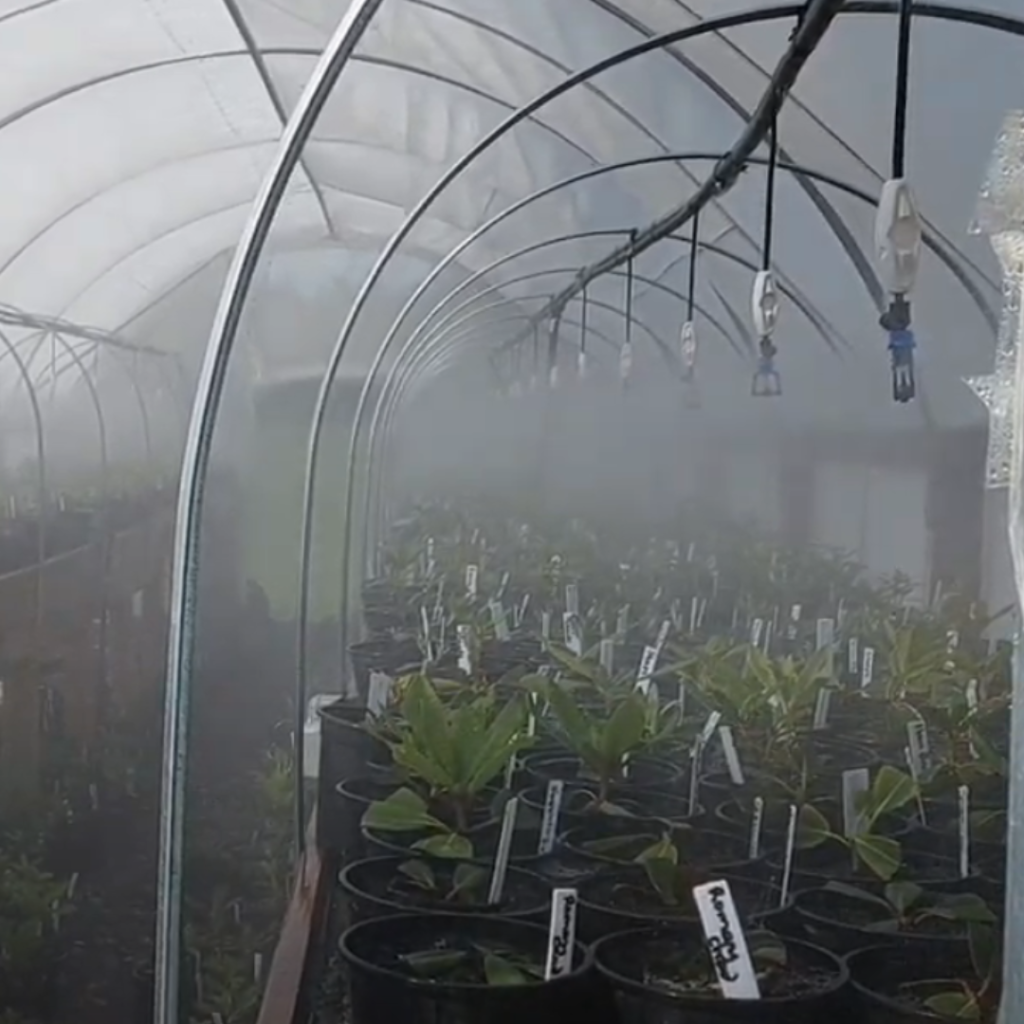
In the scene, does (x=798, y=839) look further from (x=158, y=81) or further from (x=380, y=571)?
(x=380, y=571)

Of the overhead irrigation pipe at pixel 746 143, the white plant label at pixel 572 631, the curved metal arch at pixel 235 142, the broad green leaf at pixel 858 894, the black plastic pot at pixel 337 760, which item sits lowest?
the black plastic pot at pixel 337 760

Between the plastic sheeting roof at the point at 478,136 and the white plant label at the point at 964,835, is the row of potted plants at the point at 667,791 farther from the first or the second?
the plastic sheeting roof at the point at 478,136

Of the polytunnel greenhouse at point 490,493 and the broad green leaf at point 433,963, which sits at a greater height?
the polytunnel greenhouse at point 490,493

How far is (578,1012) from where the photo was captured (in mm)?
1457

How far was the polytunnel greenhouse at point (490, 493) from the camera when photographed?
194cm

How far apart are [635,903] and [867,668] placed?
1156 mm

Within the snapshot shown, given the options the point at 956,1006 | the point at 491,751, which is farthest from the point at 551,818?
the point at 956,1006

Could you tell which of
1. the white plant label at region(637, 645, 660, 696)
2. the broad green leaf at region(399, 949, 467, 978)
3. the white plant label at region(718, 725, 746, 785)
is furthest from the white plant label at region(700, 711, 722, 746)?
the broad green leaf at region(399, 949, 467, 978)

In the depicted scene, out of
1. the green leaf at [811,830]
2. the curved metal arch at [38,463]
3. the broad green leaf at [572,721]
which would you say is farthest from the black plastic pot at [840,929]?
the curved metal arch at [38,463]

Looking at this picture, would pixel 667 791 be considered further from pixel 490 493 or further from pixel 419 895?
pixel 490 493

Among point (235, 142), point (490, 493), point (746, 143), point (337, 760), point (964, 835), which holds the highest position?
point (235, 142)

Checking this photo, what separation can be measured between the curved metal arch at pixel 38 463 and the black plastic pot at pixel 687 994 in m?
1.79

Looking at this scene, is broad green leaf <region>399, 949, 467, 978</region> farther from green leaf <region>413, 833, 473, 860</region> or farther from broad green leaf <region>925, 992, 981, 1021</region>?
broad green leaf <region>925, 992, 981, 1021</region>

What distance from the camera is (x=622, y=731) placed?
6.86ft
